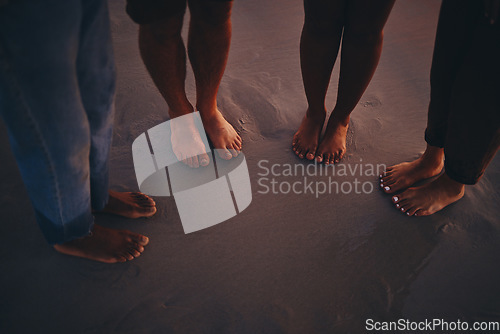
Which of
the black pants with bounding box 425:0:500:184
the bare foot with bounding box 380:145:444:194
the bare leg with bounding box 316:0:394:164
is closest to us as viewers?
the black pants with bounding box 425:0:500:184

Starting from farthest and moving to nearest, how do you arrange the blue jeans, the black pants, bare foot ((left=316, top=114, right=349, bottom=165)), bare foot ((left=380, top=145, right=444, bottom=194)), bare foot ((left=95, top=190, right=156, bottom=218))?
1. bare foot ((left=316, top=114, right=349, bottom=165))
2. bare foot ((left=380, top=145, right=444, bottom=194))
3. bare foot ((left=95, top=190, right=156, bottom=218))
4. the black pants
5. the blue jeans

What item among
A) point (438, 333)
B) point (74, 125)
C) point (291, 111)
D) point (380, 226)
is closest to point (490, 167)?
point (380, 226)

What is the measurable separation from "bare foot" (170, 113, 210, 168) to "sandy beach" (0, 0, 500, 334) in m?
0.20

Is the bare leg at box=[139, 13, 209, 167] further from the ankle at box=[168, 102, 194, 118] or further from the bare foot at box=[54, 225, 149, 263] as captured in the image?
the bare foot at box=[54, 225, 149, 263]

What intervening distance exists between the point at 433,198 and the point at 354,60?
0.66m

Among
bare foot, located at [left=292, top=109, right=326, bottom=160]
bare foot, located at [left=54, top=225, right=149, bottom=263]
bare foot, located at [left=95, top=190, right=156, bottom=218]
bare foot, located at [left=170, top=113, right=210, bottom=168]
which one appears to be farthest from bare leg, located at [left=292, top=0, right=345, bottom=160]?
bare foot, located at [left=54, top=225, right=149, bottom=263]

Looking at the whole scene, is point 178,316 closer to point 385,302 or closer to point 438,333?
point 385,302

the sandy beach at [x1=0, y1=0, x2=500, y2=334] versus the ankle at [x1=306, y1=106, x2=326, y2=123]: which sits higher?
the ankle at [x1=306, y1=106, x2=326, y2=123]

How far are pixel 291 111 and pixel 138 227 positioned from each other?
0.96 m

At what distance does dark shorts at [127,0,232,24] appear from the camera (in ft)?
3.46

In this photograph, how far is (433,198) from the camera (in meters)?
1.36

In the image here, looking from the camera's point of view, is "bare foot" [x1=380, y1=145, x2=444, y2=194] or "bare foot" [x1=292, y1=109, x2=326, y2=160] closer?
"bare foot" [x1=380, y1=145, x2=444, y2=194]

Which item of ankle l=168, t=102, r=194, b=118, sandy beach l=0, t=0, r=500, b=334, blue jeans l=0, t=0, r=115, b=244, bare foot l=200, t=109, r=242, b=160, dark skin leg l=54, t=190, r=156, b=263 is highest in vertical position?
blue jeans l=0, t=0, r=115, b=244

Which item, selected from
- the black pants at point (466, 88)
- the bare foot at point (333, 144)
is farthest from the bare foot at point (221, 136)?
the black pants at point (466, 88)
